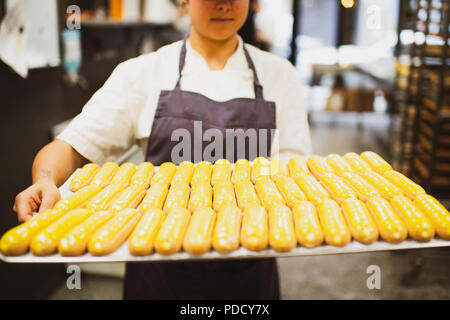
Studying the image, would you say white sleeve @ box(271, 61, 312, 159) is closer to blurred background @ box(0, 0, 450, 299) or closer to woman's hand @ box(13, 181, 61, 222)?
blurred background @ box(0, 0, 450, 299)

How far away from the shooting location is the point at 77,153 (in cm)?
148

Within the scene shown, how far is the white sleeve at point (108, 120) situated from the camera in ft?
4.83

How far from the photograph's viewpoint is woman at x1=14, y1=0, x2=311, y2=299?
→ 1.47 metres

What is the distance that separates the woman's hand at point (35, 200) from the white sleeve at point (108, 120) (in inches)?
12.4

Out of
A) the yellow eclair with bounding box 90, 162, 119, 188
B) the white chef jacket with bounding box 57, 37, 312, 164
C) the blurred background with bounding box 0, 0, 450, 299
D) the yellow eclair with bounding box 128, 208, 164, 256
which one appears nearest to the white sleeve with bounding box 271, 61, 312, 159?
the white chef jacket with bounding box 57, 37, 312, 164

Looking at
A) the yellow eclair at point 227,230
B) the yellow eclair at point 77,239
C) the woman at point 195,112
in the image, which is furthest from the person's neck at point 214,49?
the yellow eclair at point 77,239

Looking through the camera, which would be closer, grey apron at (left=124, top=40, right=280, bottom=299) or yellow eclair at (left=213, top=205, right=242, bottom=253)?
yellow eclair at (left=213, top=205, right=242, bottom=253)

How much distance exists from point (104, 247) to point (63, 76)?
183cm

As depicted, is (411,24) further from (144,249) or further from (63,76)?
Answer: (144,249)

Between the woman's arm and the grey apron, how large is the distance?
29cm

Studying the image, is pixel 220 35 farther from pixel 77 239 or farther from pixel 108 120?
pixel 77 239

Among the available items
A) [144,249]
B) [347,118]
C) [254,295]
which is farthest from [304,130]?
[347,118]

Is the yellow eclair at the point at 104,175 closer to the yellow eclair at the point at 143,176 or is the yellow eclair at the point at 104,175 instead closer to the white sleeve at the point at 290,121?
the yellow eclair at the point at 143,176
